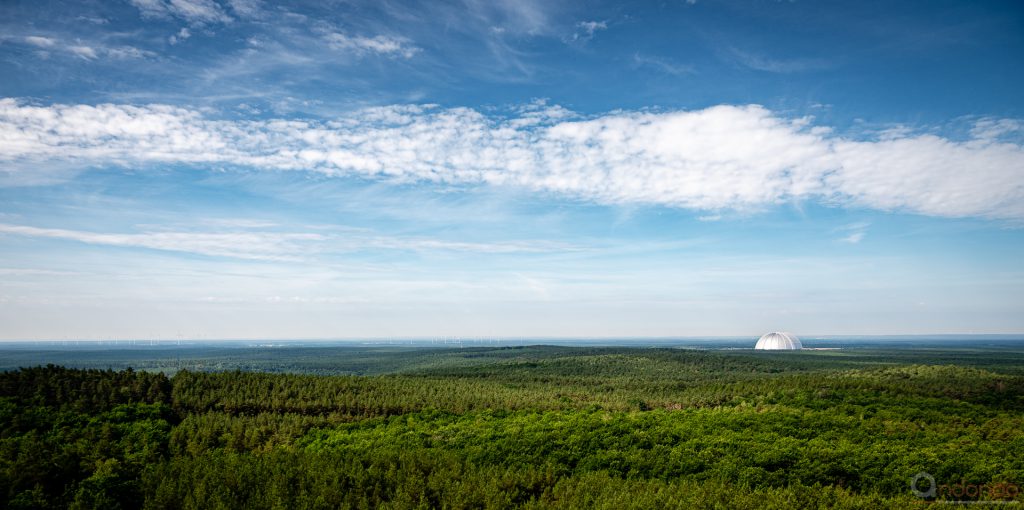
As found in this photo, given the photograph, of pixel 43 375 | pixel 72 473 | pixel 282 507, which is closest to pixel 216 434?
pixel 72 473

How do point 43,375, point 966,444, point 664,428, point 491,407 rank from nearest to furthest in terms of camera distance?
1. point 966,444
2. point 664,428
3. point 43,375
4. point 491,407

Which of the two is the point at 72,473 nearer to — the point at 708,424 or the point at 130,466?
the point at 130,466

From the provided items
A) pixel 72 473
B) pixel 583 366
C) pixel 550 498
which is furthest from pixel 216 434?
pixel 583 366

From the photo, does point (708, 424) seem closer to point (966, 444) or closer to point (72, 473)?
point (966, 444)

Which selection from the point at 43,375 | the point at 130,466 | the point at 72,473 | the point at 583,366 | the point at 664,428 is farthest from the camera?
the point at 583,366

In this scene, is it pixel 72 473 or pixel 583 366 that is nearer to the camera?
pixel 72 473

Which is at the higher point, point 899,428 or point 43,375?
point 43,375
